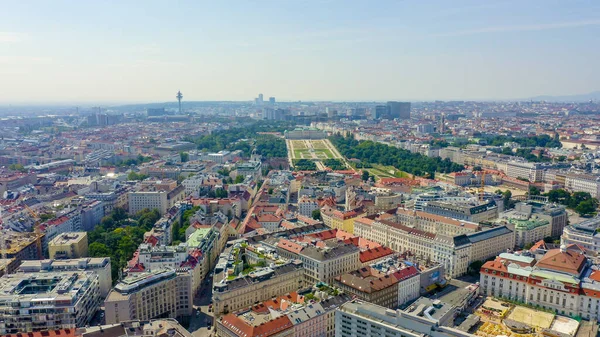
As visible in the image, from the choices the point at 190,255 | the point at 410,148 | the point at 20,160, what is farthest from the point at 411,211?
the point at 20,160

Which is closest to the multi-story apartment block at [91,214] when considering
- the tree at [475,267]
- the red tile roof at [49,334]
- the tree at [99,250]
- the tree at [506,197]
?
the tree at [99,250]

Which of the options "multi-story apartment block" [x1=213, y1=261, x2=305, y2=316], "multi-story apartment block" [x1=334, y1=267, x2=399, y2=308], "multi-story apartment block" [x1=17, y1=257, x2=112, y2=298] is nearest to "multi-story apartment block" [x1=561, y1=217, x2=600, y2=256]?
"multi-story apartment block" [x1=334, y1=267, x2=399, y2=308]

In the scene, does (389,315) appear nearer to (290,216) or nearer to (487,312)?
(487,312)

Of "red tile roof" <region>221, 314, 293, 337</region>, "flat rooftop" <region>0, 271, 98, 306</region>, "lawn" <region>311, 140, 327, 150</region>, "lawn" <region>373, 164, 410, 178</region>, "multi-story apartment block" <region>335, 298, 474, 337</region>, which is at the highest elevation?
"multi-story apartment block" <region>335, 298, 474, 337</region>

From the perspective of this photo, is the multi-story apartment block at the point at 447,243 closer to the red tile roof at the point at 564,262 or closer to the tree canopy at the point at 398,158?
the red tile roof at the point at 564,262

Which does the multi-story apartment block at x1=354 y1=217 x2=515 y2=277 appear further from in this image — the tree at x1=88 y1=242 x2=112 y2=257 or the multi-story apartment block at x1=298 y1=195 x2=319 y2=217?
the tree at x1=88 y1=242 x2=112 y2=257

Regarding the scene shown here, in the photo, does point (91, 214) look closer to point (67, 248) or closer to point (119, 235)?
point (119, 235)
